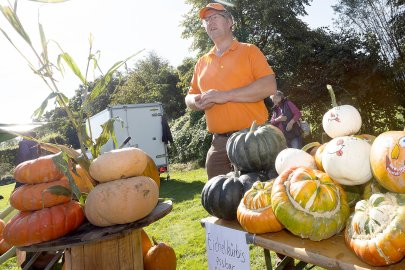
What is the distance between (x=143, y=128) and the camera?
10797 millimetres

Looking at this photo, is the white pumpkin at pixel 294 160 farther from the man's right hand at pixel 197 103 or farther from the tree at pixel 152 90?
the tree at pixel 152 90

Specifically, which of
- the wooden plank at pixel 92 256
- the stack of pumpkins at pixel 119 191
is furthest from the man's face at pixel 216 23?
the wooden plank at pixel 92 256

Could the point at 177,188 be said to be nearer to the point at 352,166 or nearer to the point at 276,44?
the point at 352,166

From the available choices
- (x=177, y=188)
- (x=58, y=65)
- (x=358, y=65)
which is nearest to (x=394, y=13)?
(x=358, y=65)

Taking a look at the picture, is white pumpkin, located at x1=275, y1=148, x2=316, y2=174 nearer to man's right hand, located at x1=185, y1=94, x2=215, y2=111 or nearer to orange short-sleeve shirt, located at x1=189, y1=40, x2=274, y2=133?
man's right hand, located at x1=185, y1=94, x2=215, y2=111

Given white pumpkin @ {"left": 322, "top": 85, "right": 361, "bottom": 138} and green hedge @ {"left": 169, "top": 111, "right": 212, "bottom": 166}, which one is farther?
green hedge @ {"left": 169, "top": 111, "right": 212, "bottom": 166}

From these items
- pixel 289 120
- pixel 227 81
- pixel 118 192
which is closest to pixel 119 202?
pixel 118 192

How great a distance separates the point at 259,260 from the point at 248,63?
6.20 feet

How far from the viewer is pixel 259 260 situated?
337cm

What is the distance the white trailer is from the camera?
34.6 ft

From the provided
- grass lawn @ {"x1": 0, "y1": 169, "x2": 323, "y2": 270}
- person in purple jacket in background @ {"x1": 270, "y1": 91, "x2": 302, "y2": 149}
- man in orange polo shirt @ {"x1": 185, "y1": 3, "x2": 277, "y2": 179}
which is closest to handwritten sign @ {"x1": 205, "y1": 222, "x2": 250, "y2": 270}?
man in orange polo shirt @ {"x1": 185, "y1": 3, "x2": 277, "y2": 179}

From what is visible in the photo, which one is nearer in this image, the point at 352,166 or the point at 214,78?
the point at 352,166

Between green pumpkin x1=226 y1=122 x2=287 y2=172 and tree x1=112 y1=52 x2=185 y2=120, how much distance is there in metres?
25.5

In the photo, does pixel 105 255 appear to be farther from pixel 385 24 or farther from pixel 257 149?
pixel 385 24
